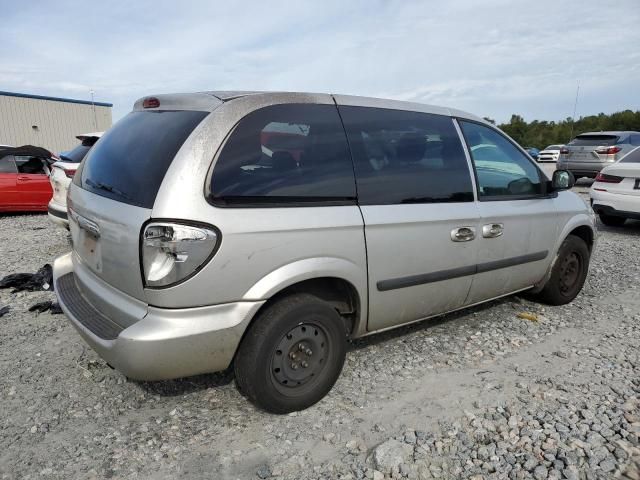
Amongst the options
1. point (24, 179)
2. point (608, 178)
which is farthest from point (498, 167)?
point (24, 179)

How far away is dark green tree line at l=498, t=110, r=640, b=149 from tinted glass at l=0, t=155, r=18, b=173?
45.0 meters

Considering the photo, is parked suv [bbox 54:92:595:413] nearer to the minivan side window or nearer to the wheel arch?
the minivan side window

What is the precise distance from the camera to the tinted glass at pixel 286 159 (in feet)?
7.92

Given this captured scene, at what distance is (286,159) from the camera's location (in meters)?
2.61

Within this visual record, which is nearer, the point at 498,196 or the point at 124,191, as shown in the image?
the point at 124,191

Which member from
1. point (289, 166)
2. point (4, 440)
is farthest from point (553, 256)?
point (4, 440)

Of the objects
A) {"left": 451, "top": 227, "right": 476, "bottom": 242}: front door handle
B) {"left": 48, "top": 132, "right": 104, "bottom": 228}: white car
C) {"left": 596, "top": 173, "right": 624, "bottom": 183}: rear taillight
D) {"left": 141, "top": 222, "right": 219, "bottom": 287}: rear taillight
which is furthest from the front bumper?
{"left": 596, "top": 173, "right": 624, "bottom": 183}: rear taillight

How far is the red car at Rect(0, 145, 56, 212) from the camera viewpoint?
9.30m

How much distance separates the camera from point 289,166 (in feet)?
8.57

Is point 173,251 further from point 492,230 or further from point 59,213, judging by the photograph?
point 59,213

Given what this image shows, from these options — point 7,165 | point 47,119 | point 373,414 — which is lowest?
point 373,414

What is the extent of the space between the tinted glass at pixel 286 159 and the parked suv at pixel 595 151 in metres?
12.1

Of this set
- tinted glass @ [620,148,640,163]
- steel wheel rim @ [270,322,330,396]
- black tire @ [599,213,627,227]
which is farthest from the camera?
black tire @ [599,213,627,227]

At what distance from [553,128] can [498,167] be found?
2177 inches
